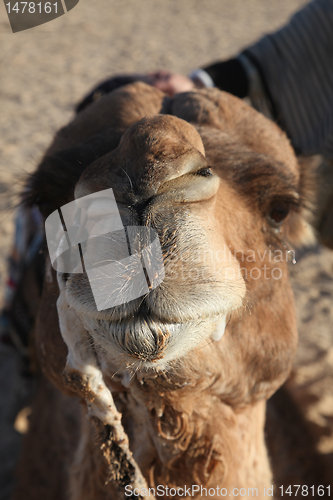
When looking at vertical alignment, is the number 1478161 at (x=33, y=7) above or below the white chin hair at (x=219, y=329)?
above

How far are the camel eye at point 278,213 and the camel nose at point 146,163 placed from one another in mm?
530

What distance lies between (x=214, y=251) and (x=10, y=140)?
7124mm

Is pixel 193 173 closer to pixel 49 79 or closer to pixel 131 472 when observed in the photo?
pixel 131 472

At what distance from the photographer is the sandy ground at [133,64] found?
3836 millimetres

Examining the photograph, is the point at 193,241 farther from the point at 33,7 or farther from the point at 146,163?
the point at 33,7

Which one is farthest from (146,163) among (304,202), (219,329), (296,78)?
(296,78)

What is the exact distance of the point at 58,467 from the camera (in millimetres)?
2750

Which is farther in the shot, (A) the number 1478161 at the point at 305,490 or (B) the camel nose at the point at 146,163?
(A) the number 1478161 at the point at 305,490

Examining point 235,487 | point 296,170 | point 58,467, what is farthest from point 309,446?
point 296,170

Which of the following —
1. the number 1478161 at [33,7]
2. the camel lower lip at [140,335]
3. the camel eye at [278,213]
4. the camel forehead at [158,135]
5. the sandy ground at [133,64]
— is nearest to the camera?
the camel lower lip at [140,335]

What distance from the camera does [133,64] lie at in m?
10.9

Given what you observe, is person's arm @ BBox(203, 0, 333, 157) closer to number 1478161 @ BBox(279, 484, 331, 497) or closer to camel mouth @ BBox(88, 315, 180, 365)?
number 1478161 @ BBox(279, 484, 331, 497)

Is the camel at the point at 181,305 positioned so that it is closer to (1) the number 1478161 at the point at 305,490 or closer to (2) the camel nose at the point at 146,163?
(2) the camel nose at the point at 146,163

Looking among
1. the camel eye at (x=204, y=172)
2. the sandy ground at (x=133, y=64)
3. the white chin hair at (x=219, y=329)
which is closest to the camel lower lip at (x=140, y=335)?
the white chin hair at (x=219, y=329)
